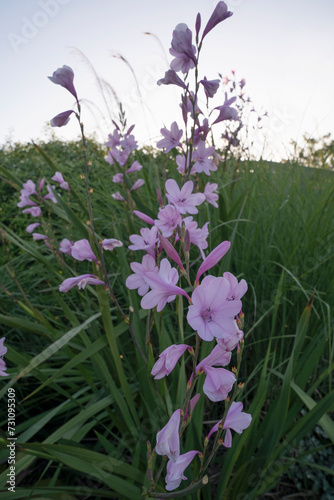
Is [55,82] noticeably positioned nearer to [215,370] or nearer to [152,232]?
[152,232]

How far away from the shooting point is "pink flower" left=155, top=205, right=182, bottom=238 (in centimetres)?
84

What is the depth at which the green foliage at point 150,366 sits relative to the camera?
39.4 inches

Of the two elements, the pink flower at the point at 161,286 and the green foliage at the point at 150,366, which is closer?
the pink flower at the point at 161,286

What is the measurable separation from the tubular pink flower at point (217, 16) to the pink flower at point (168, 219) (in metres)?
0.66

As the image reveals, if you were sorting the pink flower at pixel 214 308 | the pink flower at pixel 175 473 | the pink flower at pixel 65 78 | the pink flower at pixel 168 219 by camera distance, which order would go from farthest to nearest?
the pink flower at pixel 65 78, the pink flower at pixel 168 219, the pink flower at pixel 175 473, the pink flower at pixel 214 308

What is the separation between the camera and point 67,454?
2.81 feet

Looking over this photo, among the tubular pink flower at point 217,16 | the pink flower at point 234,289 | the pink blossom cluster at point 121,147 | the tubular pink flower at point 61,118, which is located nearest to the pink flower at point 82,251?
the tubular pink flower at point 61,118

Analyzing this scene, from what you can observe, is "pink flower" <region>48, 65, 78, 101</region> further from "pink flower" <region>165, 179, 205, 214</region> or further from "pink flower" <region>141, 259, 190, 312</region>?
"pink flower" <region>141, 259, 190, 312</region>

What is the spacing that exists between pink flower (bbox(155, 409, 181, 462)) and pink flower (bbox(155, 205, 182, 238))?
0.42m

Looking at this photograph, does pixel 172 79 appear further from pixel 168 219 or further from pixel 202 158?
pixel 168 219

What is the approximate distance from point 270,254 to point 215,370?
1318mm

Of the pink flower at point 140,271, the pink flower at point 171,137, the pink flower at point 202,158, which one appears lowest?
the pink flower at point 140,271

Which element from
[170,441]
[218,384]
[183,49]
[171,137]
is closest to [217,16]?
[183,49]

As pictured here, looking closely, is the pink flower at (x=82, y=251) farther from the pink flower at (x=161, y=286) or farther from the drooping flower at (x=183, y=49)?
the drooping flower at (x=183, y=49)
